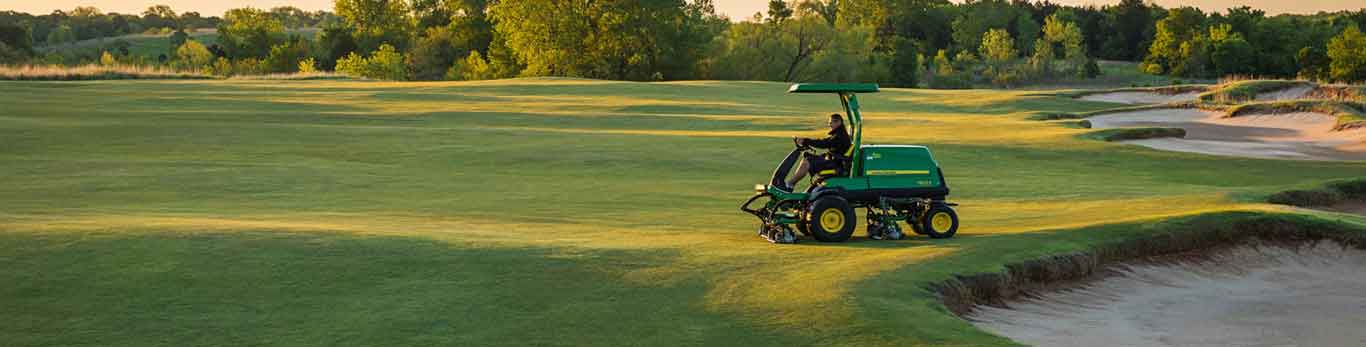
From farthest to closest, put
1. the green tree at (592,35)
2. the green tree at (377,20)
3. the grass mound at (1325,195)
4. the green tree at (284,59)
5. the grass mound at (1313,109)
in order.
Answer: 1. the green tree at (377,20)
2. the green tree at (284,59)
3. the green tree at (592,35)
4. the grass mound at (1313,109)
5. the grass mound at (1325,195)

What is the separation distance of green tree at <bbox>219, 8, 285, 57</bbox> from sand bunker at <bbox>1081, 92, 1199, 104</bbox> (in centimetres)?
11479

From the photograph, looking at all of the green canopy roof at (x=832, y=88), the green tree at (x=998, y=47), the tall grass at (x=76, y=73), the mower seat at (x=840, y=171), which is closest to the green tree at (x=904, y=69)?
the green tree at (x=998, y=47)

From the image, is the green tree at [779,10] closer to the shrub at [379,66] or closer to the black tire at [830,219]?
the shrub at [379,66]

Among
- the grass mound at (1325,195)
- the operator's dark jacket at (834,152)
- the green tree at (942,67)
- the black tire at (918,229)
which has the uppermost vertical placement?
the green tree at (942,67)

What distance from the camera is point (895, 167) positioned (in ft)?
52.4

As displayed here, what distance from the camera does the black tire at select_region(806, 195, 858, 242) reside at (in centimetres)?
1554

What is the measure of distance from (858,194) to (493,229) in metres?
4.88

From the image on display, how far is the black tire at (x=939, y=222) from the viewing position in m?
16.4

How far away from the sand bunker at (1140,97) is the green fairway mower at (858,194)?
56.9 metres

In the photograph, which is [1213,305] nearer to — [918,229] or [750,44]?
[918,229]

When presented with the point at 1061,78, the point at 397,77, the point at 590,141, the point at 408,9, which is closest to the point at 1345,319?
the point at 590,141

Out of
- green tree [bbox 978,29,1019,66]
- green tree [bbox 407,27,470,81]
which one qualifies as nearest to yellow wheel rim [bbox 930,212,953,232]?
green tree [bbox 407,27,470,81]

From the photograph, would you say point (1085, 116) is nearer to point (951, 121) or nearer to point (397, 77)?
point (951, 121)

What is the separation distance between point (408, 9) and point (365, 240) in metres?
163
